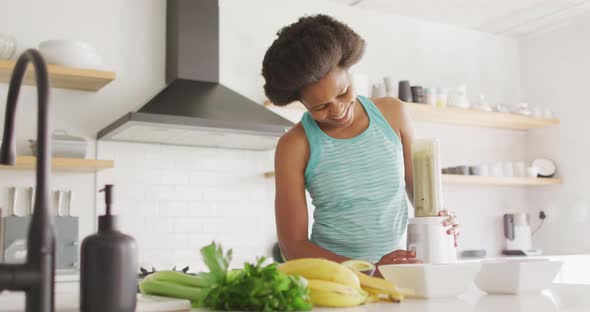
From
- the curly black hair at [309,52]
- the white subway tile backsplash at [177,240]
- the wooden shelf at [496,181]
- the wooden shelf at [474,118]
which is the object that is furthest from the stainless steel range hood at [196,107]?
the curly black hair at [309,52]

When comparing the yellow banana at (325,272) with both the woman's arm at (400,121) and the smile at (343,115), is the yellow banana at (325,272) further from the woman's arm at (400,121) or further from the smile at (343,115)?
the woman's arm at (400,121)

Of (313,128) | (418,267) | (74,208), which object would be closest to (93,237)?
(418,267)

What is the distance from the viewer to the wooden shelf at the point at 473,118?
4.68 metres

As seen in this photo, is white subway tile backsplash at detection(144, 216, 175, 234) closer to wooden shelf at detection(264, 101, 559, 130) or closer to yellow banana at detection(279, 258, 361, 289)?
wooden shelf at detection(264, 101, 559, 130)

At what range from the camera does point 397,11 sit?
195 inches

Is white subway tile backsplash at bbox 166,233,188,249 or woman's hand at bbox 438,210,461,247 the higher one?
woman's hand at bbox 438,210,461,247

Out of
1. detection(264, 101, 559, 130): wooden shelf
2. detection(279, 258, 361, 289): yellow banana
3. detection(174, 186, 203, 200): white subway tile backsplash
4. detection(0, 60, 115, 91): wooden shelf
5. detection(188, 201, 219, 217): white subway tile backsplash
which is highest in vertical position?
detection(0, 60, 115, 91): wooden shelf

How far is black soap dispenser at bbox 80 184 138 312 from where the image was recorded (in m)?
0.90

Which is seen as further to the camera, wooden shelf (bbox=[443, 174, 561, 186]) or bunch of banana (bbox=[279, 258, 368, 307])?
wooden shelf (bbox=[443, 174, 561, 186])

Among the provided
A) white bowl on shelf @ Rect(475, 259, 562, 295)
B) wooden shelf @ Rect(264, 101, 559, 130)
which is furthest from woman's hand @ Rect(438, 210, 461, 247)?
wooden shelf @ Rect(264, 101, 559, 130)

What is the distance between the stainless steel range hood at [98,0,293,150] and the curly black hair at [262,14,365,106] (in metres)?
1.63

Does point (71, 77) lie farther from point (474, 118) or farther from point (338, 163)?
point (474, 118)

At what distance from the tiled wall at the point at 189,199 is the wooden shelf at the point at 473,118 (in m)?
0.61

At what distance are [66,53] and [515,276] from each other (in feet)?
9.65
